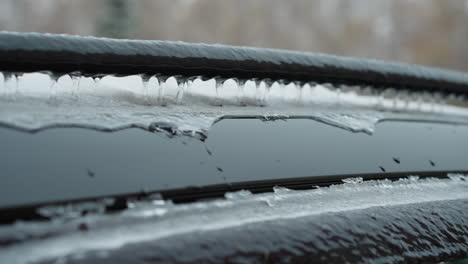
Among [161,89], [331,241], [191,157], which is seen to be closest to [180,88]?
[161,89]

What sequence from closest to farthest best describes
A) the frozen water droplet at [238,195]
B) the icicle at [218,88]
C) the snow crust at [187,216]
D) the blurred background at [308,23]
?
1. the snow crust at [187,216]
2. the frozen water droplet at [238,195]
3. the icicle at [218,88]
4. the blurred background at [308,23]

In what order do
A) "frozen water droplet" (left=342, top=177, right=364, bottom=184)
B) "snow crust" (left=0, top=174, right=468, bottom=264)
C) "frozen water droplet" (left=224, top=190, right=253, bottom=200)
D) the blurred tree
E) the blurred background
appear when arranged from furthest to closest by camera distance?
the blurred background, the blurred tree, "frozen water droplet" (left=342, top=177, right=364, bottom=184), "frozen water droplet" (left=224, top=190, right=253, bottom=200), "snow crust" (left=0, top=174, right=468, bottom=264)

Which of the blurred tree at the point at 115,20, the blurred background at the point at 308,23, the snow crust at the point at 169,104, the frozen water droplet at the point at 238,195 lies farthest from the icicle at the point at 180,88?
the blurred background at the point at 308,23

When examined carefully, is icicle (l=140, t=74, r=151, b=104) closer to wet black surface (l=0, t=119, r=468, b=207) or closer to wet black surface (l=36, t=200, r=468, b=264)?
wet black surface (l=0, t=119, r=468, b=207)

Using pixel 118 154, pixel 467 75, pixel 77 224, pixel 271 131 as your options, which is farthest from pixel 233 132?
pixel 467 75

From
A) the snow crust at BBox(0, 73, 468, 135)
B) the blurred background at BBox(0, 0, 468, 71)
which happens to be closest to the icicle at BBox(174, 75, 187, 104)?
the snow crust at BBox(0, 73, 468, 135)

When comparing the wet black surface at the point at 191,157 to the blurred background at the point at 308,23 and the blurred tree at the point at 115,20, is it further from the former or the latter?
the blurred background at the point at 308,23

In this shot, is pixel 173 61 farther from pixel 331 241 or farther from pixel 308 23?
pixel 308 23
